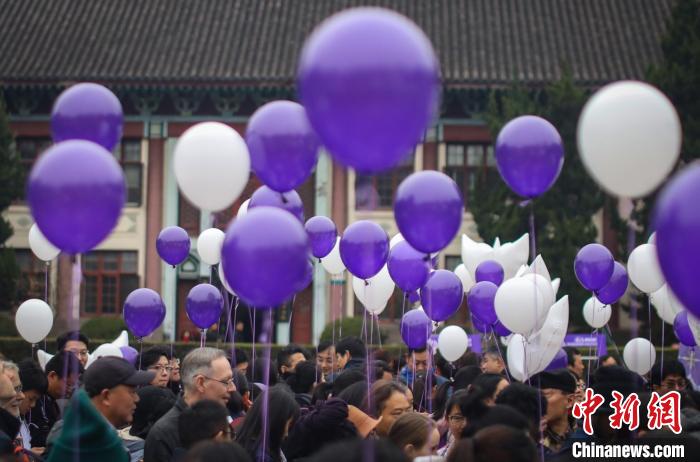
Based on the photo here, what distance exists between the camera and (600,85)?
19.9m

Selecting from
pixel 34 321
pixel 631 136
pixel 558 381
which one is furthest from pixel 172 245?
pixel 631 136

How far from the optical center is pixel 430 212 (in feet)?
16.3

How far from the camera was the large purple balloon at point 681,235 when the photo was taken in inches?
125

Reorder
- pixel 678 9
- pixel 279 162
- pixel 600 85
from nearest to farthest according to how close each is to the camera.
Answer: pixel 279 162, pixel 678 9, pixel 600 85

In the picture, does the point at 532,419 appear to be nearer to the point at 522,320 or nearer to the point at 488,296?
the point at 522,320

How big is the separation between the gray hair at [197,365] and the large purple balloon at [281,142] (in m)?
0.89

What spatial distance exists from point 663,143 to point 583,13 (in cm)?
1887

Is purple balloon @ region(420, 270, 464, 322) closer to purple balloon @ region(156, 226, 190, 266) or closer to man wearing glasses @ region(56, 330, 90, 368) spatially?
purple balloon @ region(156, 226, 190, 266)

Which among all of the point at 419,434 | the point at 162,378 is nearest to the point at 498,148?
the point at 419,434

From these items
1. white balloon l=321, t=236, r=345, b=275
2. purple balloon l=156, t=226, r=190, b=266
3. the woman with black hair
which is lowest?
the woman with black hair


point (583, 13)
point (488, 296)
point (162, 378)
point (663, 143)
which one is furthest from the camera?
point (583, 13)

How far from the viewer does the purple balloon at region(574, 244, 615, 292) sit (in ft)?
25.2

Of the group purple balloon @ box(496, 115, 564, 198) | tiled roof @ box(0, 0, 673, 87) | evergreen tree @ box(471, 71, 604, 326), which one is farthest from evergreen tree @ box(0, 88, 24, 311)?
purple balloon @ box(496, 115, 564, 198)

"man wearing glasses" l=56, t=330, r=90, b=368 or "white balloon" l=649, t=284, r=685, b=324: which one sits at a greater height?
"white balloon" l=649, t=284, r=685, b=324
